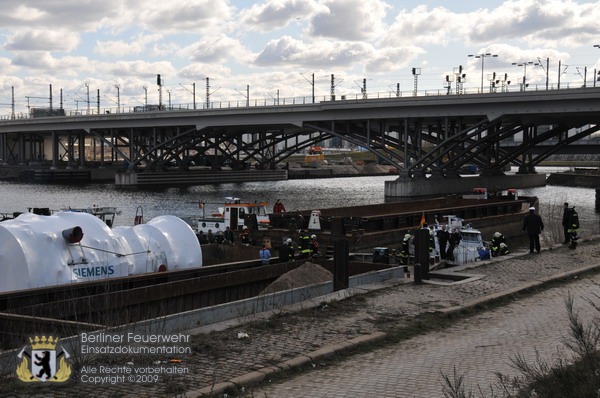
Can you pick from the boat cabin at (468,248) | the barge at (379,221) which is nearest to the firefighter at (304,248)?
the barge at (379,221)

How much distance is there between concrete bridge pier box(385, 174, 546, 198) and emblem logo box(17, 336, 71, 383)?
6691 centimetres

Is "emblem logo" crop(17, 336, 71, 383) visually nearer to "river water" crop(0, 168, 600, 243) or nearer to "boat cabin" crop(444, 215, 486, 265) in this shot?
"boat cabin" crop(444, 215, 486, 265)

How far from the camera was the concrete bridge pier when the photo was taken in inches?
3014

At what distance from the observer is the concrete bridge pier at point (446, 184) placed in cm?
7656

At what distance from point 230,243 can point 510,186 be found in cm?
6953

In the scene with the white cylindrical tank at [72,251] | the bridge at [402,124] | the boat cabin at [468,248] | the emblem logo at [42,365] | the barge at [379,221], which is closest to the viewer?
the emblem logo at [42,365]

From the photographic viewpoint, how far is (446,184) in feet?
267

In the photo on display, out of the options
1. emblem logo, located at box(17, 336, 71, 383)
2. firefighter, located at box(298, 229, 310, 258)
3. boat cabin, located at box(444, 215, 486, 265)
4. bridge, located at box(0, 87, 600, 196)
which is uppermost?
bridge, located at box(0, 87, 600, 196)

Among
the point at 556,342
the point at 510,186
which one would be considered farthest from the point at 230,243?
the point at 510,186

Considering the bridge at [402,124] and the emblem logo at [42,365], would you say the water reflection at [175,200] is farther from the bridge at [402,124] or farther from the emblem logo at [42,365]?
the emblem logo at [42,365]

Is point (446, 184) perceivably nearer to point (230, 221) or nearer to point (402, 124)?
point (402, 124)

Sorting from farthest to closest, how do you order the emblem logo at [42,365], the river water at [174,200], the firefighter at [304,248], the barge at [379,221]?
the river water at [174,200] < the barge at [379,221] < the firefighter at [304,248] < the emblem logo at [42,365]

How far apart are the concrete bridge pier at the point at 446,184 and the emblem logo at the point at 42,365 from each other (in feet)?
220

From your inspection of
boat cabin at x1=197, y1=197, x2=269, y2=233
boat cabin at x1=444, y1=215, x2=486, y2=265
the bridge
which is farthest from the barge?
the bridge
